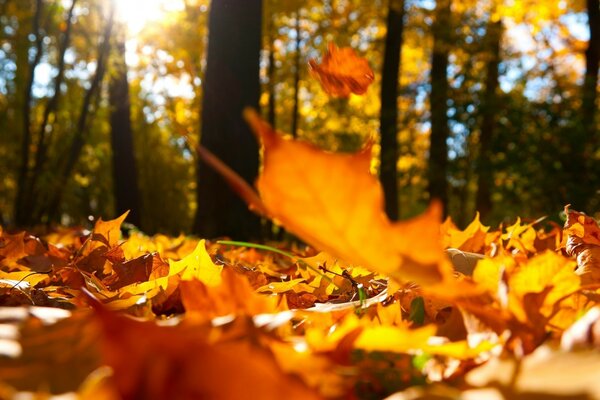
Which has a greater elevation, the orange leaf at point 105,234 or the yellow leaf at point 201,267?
the yellow leaf at point 201,267

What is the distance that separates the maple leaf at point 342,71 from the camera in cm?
105

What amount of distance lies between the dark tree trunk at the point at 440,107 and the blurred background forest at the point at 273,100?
0.03 m

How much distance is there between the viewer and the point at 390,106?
970 cm

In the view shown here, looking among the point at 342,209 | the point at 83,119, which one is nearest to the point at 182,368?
the point at 342,209

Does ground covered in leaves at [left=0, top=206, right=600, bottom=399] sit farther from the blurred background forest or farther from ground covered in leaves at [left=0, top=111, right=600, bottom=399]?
the blurred background forest

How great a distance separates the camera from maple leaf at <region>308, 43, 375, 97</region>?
1.05 m

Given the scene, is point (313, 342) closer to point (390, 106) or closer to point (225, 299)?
point (225, 299)

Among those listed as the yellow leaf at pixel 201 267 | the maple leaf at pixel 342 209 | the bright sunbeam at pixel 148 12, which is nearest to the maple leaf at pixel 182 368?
the maple leaf at pixel 342 209

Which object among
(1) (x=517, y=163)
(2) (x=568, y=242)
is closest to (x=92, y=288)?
(2) (x=568, y=242)

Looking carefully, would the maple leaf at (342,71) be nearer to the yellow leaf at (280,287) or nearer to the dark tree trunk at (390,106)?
the yellow leaf at (280,287)

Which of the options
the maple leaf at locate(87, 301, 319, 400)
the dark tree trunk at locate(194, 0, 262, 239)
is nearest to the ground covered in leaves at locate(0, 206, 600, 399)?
the maple leaf at locate(87, 301, 319, 400)

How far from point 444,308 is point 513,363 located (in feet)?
1.23

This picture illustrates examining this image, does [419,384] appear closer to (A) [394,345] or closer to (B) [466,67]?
(A) [394,345]

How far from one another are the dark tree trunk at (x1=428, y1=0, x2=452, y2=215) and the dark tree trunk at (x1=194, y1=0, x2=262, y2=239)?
4073 mm
